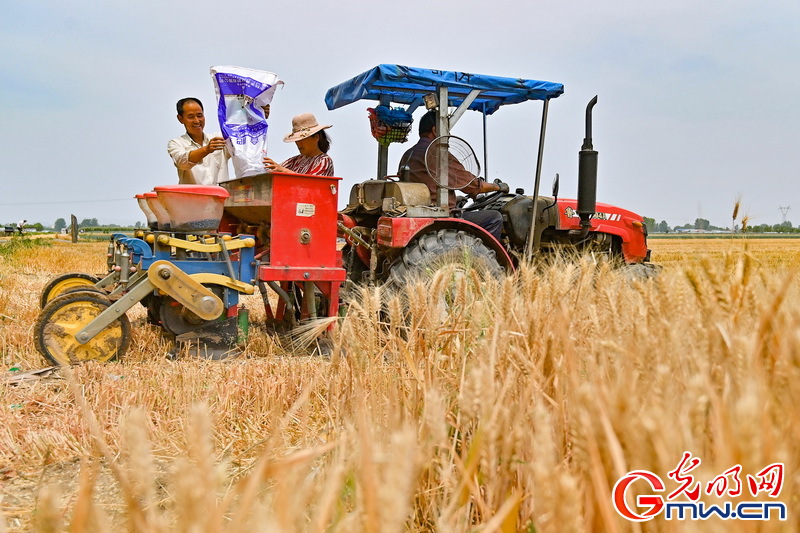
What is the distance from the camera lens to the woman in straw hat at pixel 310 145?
16.5 ft

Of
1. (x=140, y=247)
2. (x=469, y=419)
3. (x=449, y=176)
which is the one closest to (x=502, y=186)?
(x=449, y=176)

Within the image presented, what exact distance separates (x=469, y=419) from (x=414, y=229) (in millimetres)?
3756

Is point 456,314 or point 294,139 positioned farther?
point 294,139

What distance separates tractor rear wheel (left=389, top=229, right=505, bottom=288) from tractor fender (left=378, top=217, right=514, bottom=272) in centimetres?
6

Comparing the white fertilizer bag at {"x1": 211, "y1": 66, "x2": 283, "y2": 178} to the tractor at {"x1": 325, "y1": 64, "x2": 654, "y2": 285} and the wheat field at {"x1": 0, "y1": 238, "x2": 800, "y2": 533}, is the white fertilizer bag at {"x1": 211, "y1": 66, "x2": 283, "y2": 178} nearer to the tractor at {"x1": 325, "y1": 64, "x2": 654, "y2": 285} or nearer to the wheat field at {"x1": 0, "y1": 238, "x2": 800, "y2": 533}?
the tractor at {"x1": 325, "y1": 64, "x2": 654, "y2": 285}

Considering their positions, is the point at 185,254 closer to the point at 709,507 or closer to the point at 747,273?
the point at 747,273

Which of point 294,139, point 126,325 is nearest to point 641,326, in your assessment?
point 126,325

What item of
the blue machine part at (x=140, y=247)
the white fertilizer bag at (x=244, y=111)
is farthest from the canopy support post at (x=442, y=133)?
the blue machine part at (x=140, y=247)

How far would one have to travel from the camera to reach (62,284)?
4742mm

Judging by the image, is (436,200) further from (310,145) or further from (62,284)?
(62,284)

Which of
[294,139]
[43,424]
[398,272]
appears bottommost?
[43,424]

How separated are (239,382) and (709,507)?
2518 mm

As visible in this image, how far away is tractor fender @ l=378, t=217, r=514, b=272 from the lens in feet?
15.5

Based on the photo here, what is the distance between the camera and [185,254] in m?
4.34
